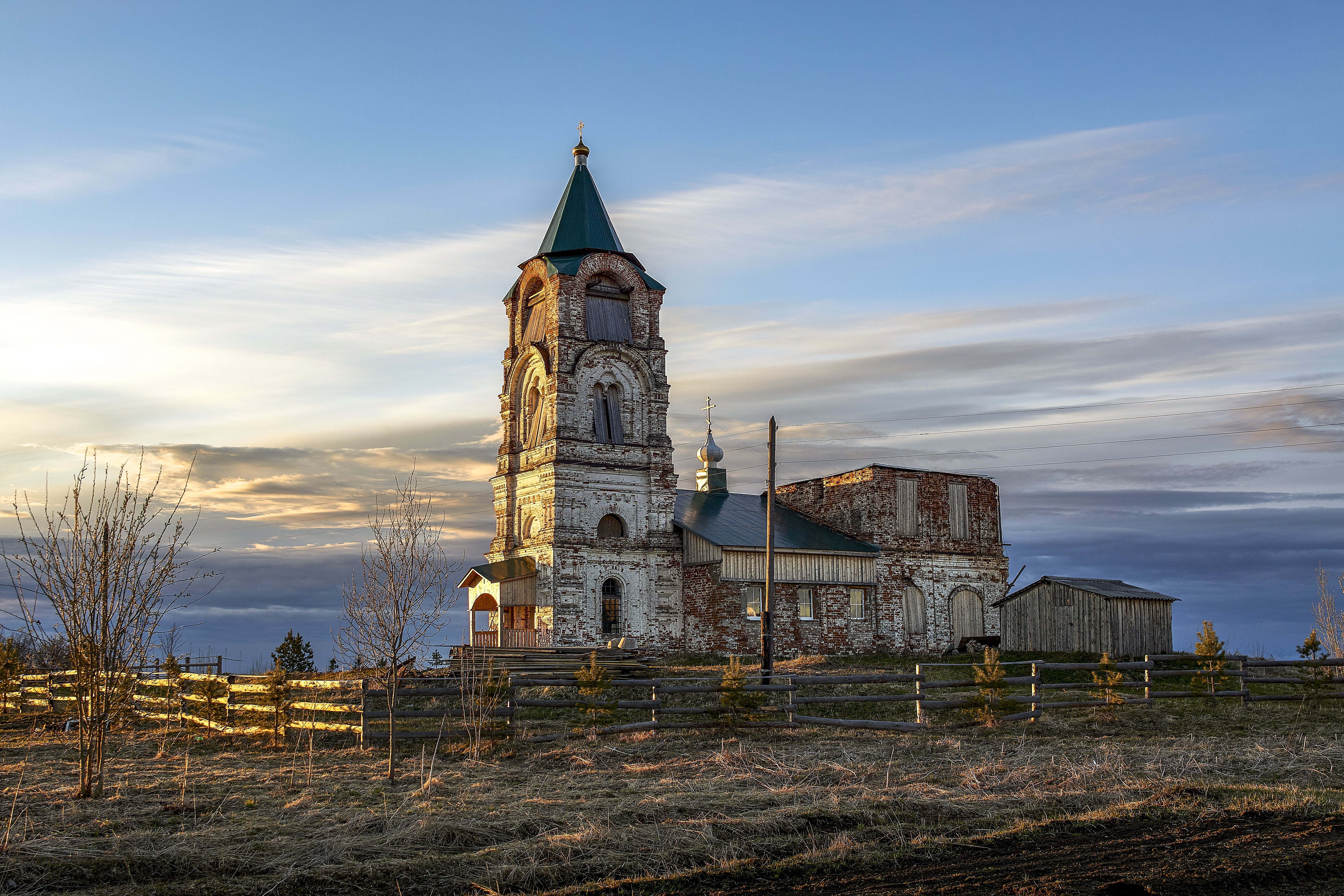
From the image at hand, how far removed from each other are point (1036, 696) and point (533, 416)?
21765 millimetres

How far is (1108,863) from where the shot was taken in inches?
380

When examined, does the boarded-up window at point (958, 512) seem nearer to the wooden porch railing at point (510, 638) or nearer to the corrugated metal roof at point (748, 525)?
the corrugated metal roof at point (748, 525)

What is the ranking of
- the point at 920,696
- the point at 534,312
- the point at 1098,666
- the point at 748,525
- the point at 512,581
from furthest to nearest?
the point at 748,525 → the point at 534,312 → the point at 512,581 → the point at 1098,666 → the point at 920,696

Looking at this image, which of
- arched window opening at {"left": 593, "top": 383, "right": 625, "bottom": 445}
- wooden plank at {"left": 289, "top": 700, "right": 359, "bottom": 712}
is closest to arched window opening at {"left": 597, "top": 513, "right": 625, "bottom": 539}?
arched window opening at {"left": 593, "top": 383, "right": 625, "bottom": 445}

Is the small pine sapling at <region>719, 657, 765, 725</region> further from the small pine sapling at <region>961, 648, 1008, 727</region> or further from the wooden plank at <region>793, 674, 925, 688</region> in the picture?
the small pine sapling at <region>961, 648, 1008, 727</region>

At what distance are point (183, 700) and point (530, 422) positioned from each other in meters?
18.4

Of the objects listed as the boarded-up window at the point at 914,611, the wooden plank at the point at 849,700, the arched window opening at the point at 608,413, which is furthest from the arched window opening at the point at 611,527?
the wooden plank at the point at 849,700

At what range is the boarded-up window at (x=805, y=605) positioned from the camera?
3831 centimetres

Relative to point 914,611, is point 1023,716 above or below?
below

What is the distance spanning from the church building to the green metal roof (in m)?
0.06

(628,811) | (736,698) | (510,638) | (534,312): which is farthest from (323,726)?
(534,312)

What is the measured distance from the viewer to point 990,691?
20609 mm

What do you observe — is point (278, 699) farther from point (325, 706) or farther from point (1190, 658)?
point (1190, 658)

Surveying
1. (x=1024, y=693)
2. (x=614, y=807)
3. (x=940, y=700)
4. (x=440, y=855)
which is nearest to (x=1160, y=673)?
(x=1024, y=693)
